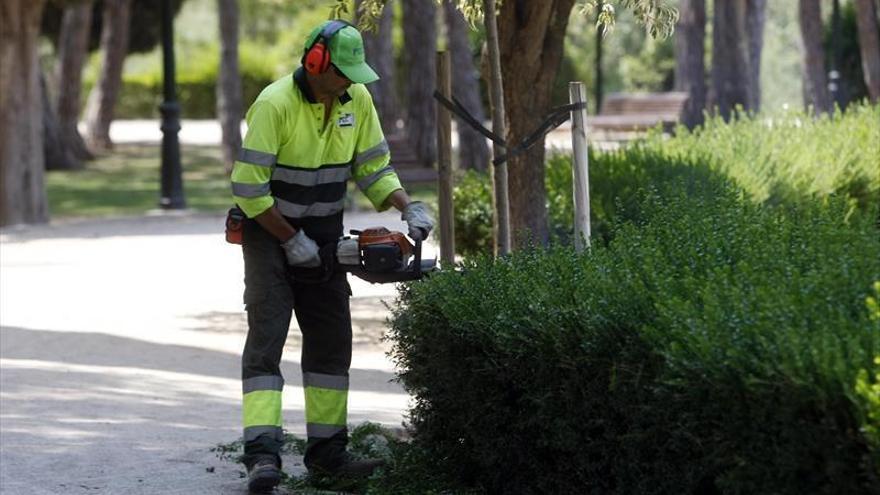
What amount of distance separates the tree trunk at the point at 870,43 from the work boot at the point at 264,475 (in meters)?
24.2

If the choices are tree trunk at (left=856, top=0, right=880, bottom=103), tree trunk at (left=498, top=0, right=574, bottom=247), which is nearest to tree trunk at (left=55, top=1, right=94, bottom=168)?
tree trunk at (left=856, top=0, right=880, bottom=103)

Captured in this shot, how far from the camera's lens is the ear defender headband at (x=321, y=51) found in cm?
696

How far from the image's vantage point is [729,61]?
3062 cm

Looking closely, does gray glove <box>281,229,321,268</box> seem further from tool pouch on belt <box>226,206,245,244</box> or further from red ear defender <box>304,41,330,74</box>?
red ear defender <box>304,41,330,74</box>

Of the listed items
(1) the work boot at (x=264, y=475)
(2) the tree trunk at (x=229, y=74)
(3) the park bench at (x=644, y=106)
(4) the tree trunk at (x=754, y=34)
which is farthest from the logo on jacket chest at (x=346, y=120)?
(4) the tree trunk at (x=754, y=34)

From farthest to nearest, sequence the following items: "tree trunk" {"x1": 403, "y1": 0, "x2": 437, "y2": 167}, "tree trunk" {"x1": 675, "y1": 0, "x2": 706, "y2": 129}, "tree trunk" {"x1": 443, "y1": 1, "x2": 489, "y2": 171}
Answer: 1. "tree trunk" {"x1": 675, "y1": 0, "x2": 706, "y2": 129}
2. "tree trunk" {"x1": 403, "y1": 0, "x2": 437, "y2": 167}
3. "tree trunk" {"x1": 443, "y1": 1, "x2": 489, "y2": 171}

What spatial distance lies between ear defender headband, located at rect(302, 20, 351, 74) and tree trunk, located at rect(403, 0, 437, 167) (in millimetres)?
18556

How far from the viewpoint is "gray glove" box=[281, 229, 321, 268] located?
707cm

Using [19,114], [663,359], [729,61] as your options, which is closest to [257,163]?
[663,359]

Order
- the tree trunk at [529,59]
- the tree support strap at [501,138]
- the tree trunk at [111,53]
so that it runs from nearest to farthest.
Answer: the tree support strap at [501,138]
the tree trunk at [529,59]
the tree trunk at [111,53]

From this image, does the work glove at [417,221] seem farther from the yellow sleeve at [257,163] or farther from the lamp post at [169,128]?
the lamp post at [169,128]

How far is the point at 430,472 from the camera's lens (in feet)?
23.2

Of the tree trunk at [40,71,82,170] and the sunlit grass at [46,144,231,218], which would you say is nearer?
the sunlit grass at [46,144,231,218]

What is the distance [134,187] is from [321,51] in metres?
22.7
